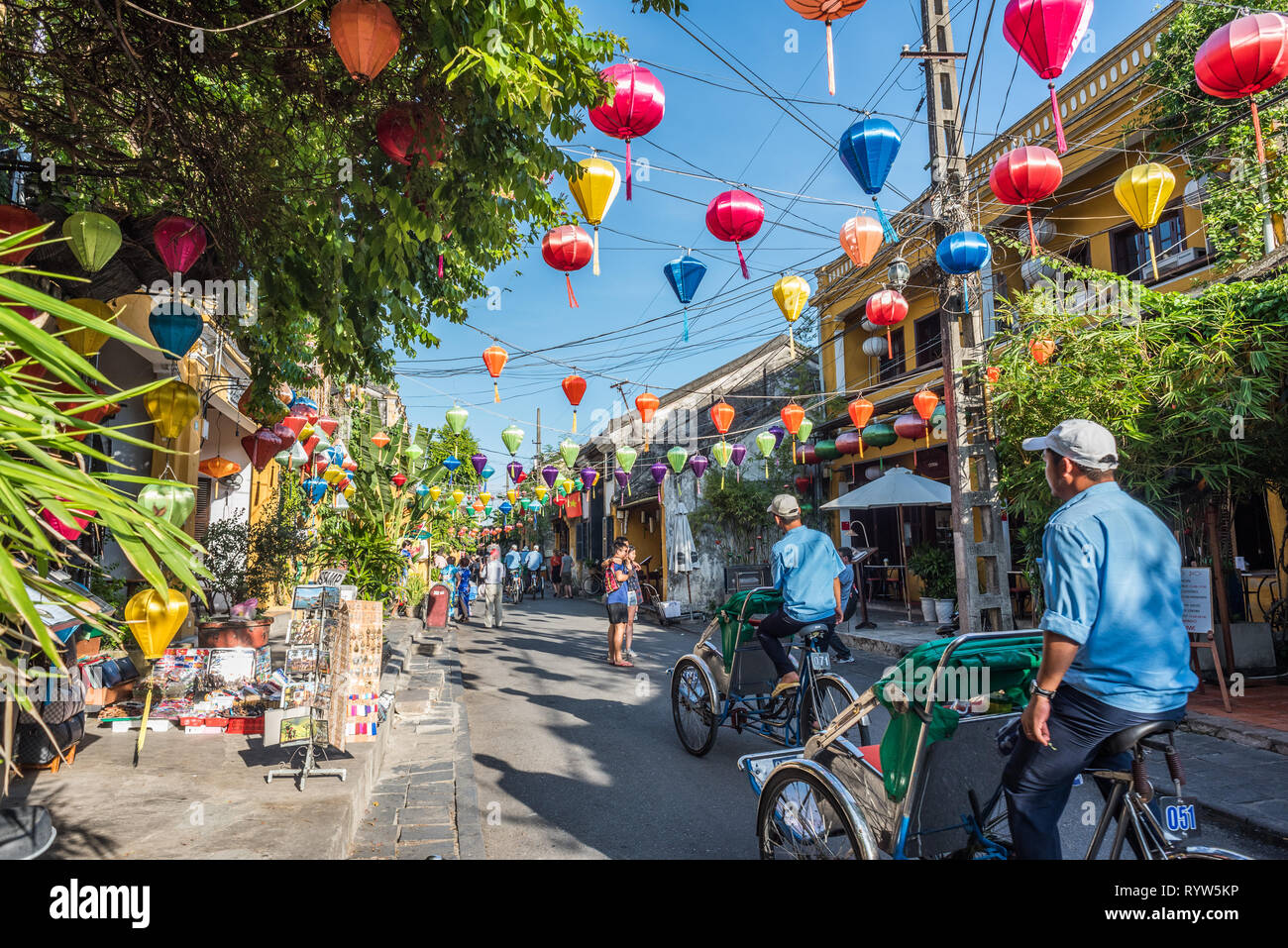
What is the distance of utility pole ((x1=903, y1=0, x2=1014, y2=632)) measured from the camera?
8.68 m

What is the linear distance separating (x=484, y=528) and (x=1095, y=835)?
33579mm

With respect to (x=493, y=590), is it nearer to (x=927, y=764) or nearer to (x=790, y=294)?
(x=790, y=294)

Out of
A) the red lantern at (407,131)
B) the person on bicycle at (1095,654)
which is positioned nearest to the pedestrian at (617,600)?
the red lantern at (407,131)

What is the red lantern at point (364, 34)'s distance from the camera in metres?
3.65

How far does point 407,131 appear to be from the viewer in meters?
4.17

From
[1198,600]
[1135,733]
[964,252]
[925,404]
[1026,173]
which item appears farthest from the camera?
[925,404]

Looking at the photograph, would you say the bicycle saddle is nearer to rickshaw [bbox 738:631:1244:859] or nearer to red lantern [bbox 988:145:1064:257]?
rickshaw [bbox 738:631:1244:859]

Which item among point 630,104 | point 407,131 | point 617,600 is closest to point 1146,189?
point 630,104

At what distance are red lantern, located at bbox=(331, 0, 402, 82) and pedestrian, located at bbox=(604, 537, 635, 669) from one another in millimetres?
7419

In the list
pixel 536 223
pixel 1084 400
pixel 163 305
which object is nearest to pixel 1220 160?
pixel 1084 400

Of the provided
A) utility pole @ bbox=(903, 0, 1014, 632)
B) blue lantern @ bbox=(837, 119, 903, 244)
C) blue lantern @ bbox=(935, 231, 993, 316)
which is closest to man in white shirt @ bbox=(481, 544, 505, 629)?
utility pole @ bbox=(903, 0, 1014, 632)

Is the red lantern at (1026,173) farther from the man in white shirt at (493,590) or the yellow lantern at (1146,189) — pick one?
the man in white shirt at (493,590)

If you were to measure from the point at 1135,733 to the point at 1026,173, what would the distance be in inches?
222

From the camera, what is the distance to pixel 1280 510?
10.3 meters
